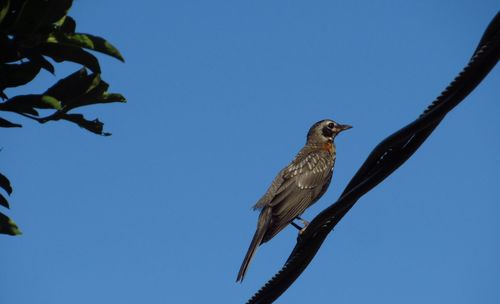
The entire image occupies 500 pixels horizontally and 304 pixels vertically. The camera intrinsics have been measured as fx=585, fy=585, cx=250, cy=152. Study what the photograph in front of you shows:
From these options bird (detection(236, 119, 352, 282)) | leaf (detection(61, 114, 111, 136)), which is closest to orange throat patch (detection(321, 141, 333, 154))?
bird (detection(236, 119, 352, 282))

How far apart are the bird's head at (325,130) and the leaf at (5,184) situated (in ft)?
23.9

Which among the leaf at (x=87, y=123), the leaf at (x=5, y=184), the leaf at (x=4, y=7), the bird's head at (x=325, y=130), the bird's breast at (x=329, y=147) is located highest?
the bird's head at (x=325, y=130)

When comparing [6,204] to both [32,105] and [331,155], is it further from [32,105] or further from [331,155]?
[331,155]

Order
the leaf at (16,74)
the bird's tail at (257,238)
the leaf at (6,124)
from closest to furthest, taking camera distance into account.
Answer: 1. the leaf at (16,74)
2. the leaf at (6,124)
3. the bird's tail at (257,238)

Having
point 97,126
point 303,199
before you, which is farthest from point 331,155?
point 97,126

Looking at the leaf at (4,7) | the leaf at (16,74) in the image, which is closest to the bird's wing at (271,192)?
the leaf at (16,74)

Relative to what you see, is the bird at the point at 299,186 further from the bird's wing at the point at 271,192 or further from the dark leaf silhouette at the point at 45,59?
the dark leaf silhouette at the point at 45,59

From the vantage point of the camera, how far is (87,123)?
329 centimetres

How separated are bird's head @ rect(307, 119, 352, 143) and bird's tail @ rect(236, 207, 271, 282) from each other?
251 cm

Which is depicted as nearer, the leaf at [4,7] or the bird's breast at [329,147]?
the leaf at [4,7]

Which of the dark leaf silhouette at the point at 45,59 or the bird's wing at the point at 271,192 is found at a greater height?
the bird's wing at the point at 271,192

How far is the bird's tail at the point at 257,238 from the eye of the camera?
634cm

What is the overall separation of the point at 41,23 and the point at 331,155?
23.6ft

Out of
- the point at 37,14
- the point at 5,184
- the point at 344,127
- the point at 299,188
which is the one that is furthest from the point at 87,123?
the point at 344,127
